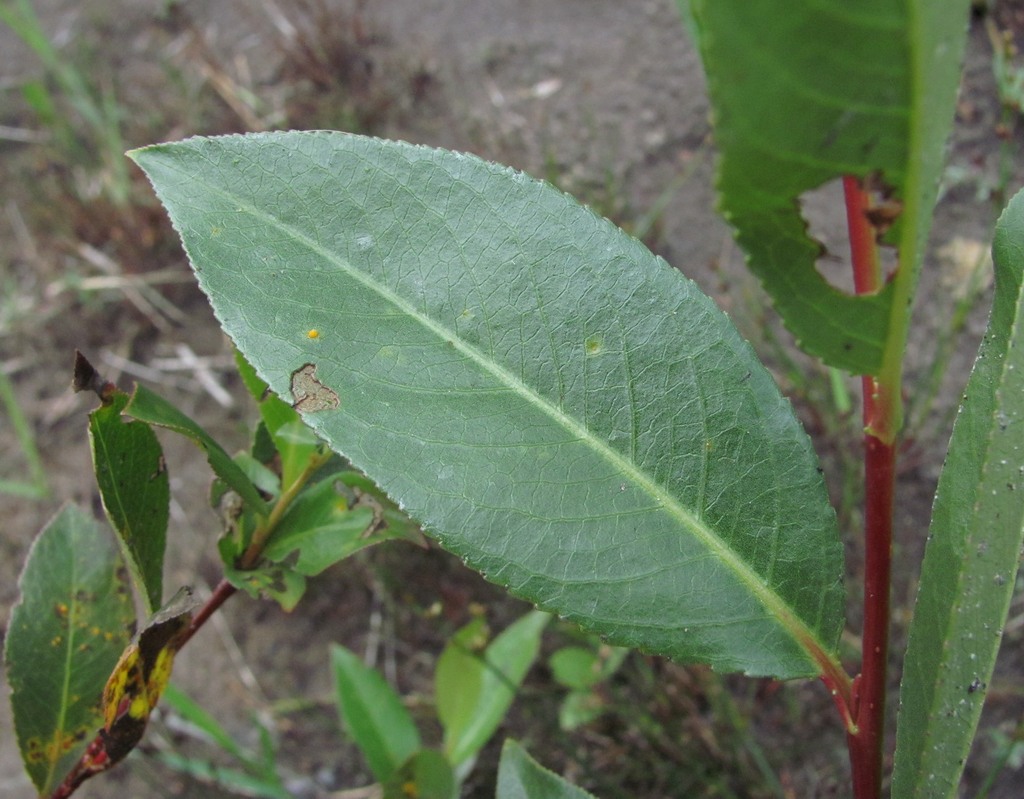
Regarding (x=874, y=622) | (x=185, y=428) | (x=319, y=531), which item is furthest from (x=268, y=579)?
(x=874, y=622)

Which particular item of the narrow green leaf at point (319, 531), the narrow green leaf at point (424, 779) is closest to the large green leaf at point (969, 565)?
the narrow green leaf at point (319, 531)

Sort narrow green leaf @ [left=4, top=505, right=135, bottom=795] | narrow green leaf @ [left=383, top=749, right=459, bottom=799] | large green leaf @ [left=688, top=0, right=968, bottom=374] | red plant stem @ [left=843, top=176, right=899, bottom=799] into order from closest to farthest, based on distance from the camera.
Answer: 1. large green leaf @ [left=688, top=0, right=968, bottom=374]
2. red plant stem @ [left=843, top=176, right=899, bottom=799]
3. narrow green leaf @ [left=4, top=505, right=135, bottom=795]
4. narrow green leaf @ [left=383, top=749, right=459, bottom=799]

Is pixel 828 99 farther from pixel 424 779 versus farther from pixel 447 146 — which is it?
pixel 447 146

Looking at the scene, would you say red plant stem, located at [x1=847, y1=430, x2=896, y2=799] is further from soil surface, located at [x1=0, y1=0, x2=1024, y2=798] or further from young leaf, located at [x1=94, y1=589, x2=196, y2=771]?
soil surface, located at [x1=0, y1=0, x2=1024, y2=798]

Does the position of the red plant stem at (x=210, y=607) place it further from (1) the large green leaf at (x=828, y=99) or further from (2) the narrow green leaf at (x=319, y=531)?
(1) the large green leaf at (x=828, y=99)

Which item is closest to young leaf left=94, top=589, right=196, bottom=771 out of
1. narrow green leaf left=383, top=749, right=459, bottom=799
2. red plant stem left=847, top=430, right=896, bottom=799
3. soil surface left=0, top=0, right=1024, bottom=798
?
red plant stem left=847, top=430, right=896, bottom=799
